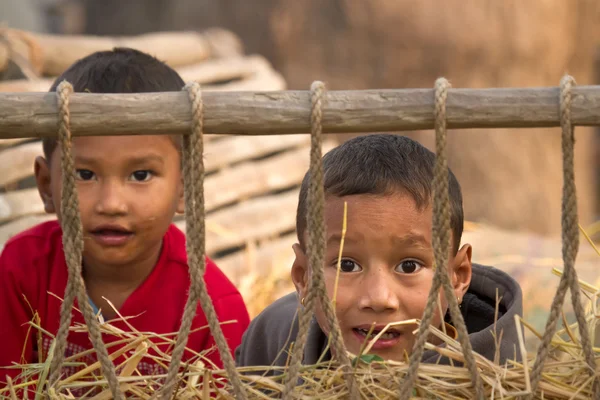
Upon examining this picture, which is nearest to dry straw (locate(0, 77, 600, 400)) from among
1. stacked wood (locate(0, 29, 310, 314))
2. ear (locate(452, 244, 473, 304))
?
ear (locate(452, 244, 473, 304))

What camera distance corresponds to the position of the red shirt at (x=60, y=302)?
2688 millimetres

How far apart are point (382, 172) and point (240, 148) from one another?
2.83 metres

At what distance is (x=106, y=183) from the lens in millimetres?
2533

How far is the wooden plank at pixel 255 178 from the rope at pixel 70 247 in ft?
9.60

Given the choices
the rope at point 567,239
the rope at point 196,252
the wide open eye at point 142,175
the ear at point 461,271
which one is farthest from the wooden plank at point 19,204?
the rope at point 567,239

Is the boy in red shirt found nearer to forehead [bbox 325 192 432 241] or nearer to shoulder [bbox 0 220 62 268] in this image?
shoulder [bbox 0 220 62 268]

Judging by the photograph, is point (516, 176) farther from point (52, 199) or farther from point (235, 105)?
point (235, 105)

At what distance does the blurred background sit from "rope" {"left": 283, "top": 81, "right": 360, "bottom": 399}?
2.91m

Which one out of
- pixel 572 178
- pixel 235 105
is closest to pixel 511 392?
pixel 572 178

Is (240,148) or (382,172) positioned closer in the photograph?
(382,172)

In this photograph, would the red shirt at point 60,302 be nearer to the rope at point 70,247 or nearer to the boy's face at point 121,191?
the boy's face at point 121,191

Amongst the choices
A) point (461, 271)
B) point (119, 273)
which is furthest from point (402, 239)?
point (119, 273)

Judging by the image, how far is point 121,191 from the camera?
2.55 m

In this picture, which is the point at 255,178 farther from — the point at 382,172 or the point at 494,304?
the point at 382,172
